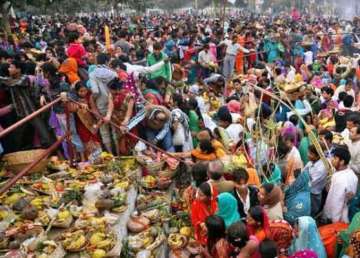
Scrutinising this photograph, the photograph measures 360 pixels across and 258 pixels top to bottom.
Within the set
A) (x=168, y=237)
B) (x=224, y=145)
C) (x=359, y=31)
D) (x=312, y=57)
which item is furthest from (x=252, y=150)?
(x=359, y=31)

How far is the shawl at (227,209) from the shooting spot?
4.31 m

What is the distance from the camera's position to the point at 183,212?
5.57m

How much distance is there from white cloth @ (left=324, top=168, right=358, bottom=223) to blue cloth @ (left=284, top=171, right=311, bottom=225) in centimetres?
28

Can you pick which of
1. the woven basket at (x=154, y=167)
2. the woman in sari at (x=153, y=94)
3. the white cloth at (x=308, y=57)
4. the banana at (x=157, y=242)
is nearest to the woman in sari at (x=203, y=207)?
the banana at (x=157, y=242)

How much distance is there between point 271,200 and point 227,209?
48 centimetres

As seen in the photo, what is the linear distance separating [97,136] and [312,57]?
10403mm

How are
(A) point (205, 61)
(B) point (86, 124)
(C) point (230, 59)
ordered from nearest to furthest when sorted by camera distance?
(B) point (86, 124), (A) point (205, 61), (C) point (230, 59)

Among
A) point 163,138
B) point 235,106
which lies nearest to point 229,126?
point 163,138

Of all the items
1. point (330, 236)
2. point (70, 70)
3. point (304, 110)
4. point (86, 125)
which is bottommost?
point (330, 236)

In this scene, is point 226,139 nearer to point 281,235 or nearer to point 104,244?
point 281,235

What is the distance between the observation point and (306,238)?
429 cm

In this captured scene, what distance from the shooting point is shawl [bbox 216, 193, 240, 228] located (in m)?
4.31

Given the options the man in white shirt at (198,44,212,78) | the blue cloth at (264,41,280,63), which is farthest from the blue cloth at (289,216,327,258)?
the blue cloth at (264,41,280,63)

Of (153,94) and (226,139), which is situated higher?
(153,94)
